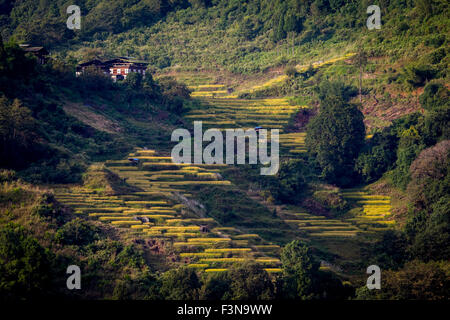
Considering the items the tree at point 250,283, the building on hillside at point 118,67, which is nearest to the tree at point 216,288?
the tree at point 250,283

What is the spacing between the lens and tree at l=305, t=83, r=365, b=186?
54.7 meters

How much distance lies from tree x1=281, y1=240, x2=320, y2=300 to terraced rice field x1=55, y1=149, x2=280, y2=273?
2.69ft

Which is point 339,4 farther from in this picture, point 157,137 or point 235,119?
point 157,137

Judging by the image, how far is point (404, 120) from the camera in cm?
5506

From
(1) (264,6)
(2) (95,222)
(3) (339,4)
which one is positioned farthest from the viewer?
(1) (264,6)

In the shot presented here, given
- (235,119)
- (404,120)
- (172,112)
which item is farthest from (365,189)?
(172,112)

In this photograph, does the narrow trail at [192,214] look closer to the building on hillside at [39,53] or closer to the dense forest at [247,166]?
the dense forest at [247,166]

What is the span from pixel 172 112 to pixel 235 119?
5.58 metres

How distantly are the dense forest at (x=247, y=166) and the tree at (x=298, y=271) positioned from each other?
9cm

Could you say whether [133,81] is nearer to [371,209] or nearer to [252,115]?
[252,115]

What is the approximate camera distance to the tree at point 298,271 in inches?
1339

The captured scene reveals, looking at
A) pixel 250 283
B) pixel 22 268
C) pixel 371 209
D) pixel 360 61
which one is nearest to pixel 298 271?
pixel 250 283

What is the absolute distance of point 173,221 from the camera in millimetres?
39375

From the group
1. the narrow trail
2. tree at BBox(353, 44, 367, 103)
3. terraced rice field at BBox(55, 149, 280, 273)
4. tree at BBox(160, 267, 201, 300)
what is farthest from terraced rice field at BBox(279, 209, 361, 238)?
tree at BBox(353, 44, 367, 103)
